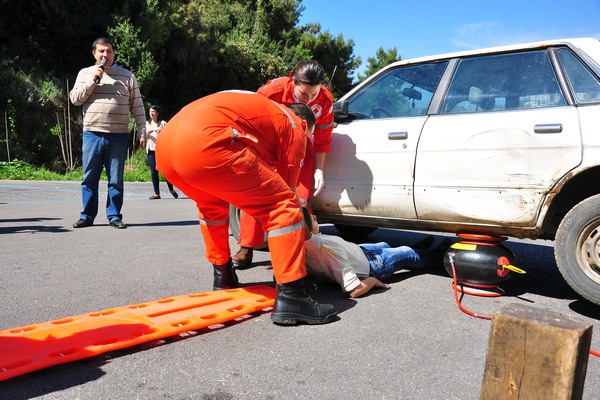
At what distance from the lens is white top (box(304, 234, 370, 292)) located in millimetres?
3807

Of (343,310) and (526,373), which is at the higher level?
(526,373)

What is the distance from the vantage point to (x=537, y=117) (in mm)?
3701

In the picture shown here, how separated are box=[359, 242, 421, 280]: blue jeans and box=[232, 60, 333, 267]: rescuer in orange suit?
0.66 m

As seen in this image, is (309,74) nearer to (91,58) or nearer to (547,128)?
(547,128)

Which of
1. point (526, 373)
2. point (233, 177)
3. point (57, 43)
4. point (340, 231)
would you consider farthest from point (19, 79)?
point (526, 373)

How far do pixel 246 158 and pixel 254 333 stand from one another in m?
0.96

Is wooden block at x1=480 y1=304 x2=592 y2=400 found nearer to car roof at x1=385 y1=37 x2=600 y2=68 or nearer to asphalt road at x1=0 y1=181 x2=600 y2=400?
asphalt road at x1=0 y1=181 x2=600 y2=400

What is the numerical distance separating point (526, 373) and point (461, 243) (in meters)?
2.60

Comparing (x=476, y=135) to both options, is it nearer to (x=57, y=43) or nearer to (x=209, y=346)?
(x=209, y=346)

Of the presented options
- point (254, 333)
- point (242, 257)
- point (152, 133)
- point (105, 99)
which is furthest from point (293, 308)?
point (152, 133)

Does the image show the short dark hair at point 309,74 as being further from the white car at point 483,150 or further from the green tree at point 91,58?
the green tree at point 91,58

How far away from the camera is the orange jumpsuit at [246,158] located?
9.85 feet

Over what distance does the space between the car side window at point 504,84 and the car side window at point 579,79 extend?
9 centimetres

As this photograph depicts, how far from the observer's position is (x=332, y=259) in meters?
3.85
